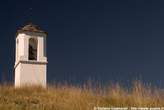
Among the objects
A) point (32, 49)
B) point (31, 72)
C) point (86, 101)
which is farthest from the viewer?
point (32, 49)

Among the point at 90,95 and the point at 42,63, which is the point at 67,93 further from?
the point at 42,63

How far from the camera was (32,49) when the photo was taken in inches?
747

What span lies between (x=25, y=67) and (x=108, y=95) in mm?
10572

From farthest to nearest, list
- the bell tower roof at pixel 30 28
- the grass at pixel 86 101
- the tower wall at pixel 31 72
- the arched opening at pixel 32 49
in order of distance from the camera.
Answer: the bell tower roof at pixel 30 28 < the arched opening at pixel 32 49 < the tower wall at pixel 31 72 < the grass at pixel 86 101

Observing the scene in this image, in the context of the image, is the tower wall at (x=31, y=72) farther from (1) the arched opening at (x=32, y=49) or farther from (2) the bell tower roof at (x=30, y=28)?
(2) the bell tower roof at (x=30, y=28)

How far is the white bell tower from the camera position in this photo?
17.5m

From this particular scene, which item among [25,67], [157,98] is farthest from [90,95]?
[25,67]

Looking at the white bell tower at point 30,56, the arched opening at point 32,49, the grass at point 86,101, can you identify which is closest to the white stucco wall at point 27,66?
the white bell tower at point 30,56

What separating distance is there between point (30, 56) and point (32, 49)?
63 cm

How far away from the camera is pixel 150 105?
6.41m

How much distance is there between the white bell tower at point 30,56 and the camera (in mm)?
17547

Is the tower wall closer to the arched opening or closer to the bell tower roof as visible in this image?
the arched opening

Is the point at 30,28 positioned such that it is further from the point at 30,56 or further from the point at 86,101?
the point at 86,101

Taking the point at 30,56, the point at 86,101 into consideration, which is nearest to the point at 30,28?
the point at 30,56
